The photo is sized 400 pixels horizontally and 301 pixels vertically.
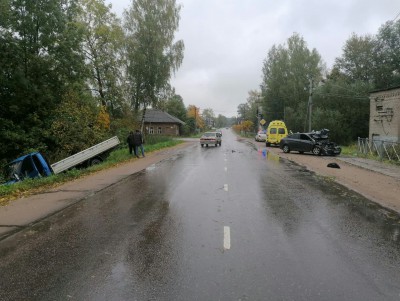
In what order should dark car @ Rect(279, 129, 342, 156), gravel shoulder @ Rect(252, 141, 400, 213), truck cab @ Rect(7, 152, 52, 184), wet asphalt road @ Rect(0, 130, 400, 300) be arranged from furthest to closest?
1. dark car @ Rect(279, 129, 342, 156)
2. truck cab @ Rect(7, 152, 52, 184)
3. gravel shoulder @ Rect(252, 141, 400, 213)
4. wet asphalt road @ Rect(0, 130, 400, 300)

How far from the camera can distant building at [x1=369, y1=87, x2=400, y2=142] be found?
28984 millimetres

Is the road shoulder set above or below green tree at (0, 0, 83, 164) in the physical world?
below

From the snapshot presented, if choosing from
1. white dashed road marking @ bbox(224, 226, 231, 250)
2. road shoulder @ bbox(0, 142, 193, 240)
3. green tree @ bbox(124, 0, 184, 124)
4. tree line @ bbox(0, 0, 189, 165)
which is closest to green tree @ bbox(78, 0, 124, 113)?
green tree @ bbox(124, 0, 184, 124)

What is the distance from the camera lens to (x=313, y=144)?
89.4 ft

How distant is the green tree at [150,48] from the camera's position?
119ft

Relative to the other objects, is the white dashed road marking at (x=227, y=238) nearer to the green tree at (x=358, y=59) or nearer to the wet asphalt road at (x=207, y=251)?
the wet asphalt road at (x=207, y=251)

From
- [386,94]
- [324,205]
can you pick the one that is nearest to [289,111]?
[386,94]

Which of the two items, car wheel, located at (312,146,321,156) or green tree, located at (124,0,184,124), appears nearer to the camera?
car wheel, located at (312,146,321,156)

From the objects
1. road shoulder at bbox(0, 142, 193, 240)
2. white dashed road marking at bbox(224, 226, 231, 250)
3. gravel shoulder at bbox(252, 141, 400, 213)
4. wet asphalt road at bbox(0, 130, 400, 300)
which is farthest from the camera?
gravel shoulder at bbox(252, 141, 400, 213)

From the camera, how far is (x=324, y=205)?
930 centimetres

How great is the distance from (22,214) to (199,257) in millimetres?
5176

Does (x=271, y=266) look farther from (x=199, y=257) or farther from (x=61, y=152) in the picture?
(x=61, y=152)

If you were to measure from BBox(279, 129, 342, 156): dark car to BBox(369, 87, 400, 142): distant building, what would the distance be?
4406 mm

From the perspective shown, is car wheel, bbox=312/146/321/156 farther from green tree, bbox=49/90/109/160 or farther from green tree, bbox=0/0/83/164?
green tree, bbox=0/0/83/164
